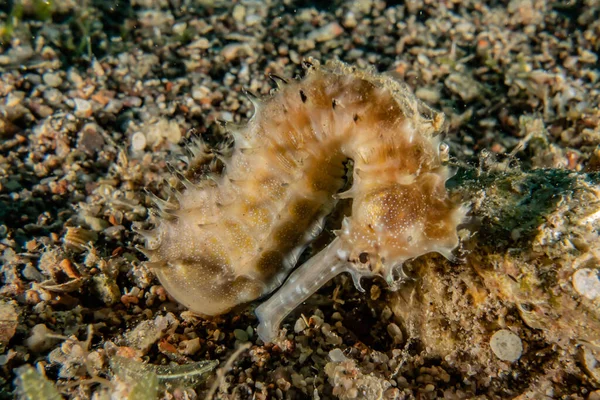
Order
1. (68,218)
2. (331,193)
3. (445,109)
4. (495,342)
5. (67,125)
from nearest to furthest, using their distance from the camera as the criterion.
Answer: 1. (495,342)
2. (331,193)
3. (68,218)
4. (67,125)
5. (445,109)

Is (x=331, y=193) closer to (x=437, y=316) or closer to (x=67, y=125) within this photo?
(x=437, y=316)

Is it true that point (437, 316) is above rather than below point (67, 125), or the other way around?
below

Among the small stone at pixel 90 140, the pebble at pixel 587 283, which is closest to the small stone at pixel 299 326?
the pebble at pixel 587 283

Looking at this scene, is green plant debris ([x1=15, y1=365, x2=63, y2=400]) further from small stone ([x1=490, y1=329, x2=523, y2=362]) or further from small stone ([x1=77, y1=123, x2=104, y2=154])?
small stone ([x1=490, y1=329, x2=523, y2=362])

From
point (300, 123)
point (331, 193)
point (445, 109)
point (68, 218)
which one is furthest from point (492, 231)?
point (68, 218)

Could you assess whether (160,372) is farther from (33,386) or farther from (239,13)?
(239,13)

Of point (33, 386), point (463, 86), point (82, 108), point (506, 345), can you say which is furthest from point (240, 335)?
point (463, 86)
